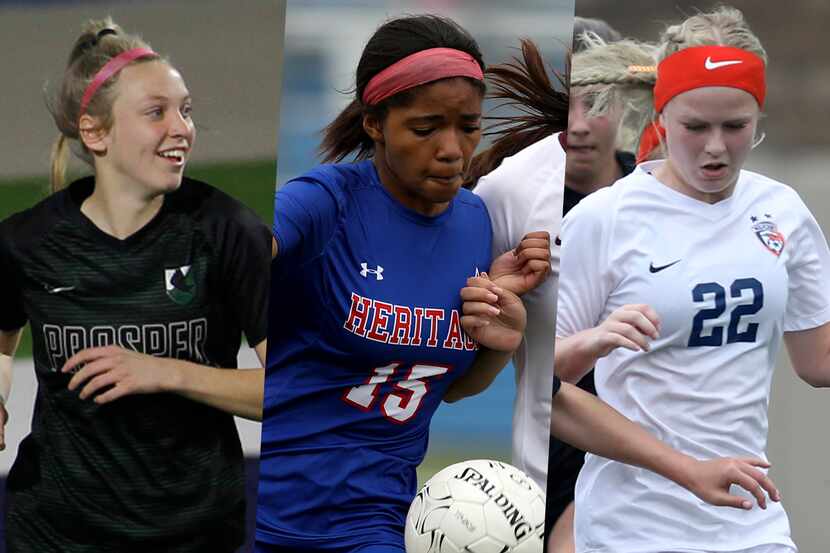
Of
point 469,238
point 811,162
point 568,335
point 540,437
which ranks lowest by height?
point 540,437

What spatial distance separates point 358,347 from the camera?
4027mm

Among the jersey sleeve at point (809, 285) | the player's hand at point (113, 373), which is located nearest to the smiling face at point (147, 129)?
the player's hand at point (113, 373)

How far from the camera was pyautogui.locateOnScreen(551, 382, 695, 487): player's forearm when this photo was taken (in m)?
4.04

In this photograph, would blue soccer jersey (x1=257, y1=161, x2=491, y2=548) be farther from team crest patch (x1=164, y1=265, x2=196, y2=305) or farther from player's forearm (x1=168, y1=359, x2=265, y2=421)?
team crest patch (x1=164, y1=265, x2=196, y2=305)

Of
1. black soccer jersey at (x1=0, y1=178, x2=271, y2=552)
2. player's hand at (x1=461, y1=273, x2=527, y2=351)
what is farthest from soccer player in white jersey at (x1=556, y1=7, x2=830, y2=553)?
black soccer jersey at (x1=0, y1=178, x2=271, y2=552)

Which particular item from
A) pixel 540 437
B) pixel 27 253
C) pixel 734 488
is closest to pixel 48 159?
pixel 27 253

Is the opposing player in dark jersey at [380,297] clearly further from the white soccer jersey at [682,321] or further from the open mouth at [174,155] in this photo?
the open mouth at [174,155]

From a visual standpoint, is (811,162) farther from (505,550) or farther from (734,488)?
(505,550)

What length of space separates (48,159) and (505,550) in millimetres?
1714

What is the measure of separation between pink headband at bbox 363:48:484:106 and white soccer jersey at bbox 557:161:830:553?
1.76 feet

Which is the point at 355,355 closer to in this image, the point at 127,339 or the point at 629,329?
the point at 127,339

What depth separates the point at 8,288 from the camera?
13.0ft

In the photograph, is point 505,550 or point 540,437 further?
point 540,437

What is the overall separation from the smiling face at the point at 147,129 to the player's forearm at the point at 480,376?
1042mm
